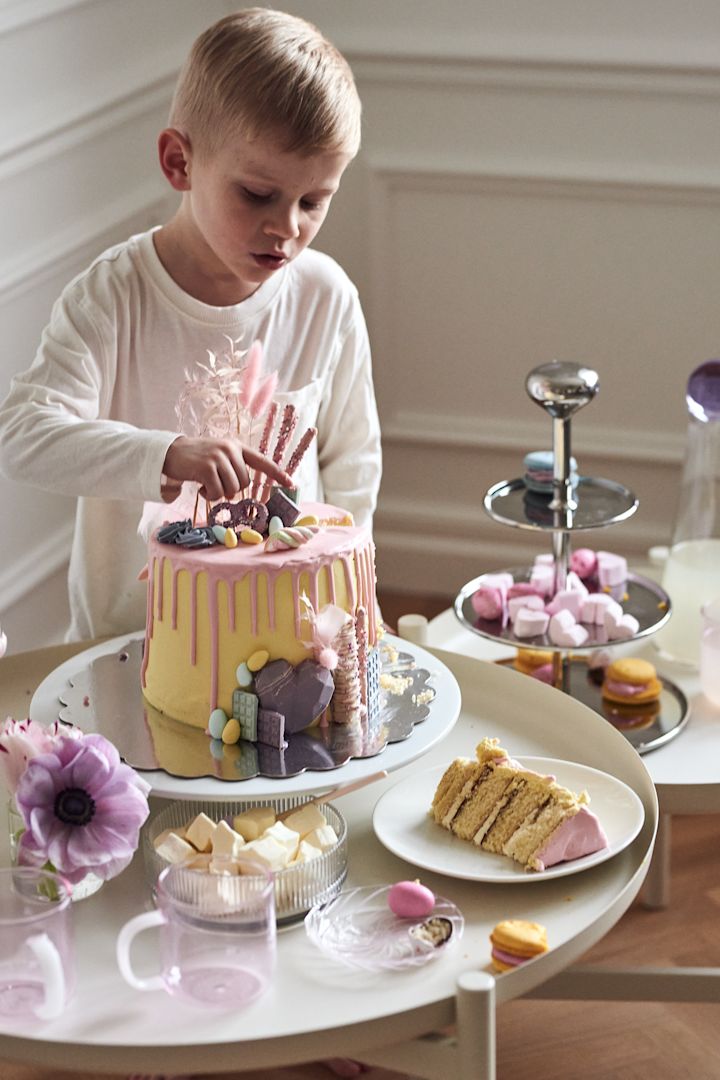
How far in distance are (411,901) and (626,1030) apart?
2.61 feet

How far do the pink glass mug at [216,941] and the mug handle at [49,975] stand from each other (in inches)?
1.8

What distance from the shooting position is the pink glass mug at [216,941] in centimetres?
109

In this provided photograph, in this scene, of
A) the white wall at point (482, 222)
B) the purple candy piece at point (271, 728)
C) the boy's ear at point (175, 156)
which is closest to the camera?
the purple candy piece at point (271, 728)

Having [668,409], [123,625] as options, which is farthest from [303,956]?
[668,409]

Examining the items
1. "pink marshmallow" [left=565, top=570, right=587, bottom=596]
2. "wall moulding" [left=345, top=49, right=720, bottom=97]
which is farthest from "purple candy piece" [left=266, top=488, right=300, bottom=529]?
"wall moulding" [left=345, top=49, right=720, bottom=97]

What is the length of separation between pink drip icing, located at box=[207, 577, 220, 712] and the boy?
3.7 inches

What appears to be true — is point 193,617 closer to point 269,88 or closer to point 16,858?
point 16,858

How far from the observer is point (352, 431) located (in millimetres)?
1853

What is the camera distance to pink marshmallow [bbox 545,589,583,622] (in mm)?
1807

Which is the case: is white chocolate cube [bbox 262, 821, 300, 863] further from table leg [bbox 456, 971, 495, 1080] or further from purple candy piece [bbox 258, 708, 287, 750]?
table leg [bbox 456, 971, 495, 1080]

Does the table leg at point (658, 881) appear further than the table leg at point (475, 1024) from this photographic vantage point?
Yes

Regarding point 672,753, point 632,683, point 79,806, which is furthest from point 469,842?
point 632,683

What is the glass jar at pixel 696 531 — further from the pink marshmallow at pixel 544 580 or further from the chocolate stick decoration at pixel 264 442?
the chocolate stick decoration at pixel 264 442

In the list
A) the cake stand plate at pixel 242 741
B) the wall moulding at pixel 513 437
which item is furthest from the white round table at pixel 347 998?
the wall moulding at pixel 513 437
